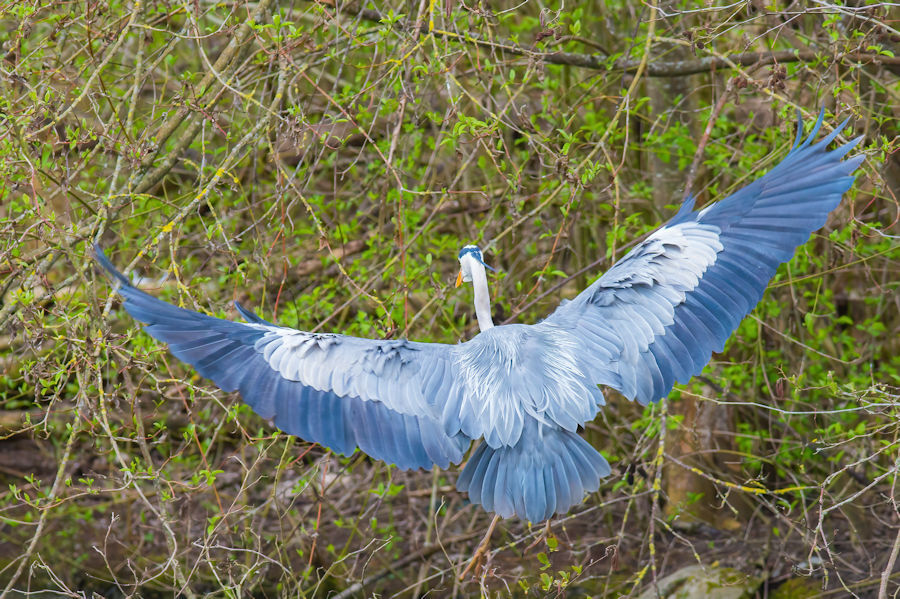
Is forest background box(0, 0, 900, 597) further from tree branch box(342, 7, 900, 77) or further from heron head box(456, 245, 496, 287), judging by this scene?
heron head box(456, 245, 496, 287)

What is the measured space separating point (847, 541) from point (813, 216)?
2700 millimetres

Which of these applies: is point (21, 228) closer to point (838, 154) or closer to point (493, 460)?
point (493, 460)

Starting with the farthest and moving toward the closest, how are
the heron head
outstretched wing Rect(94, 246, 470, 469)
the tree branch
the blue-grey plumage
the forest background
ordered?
the tree branch, the heron head, the forest background, outstretched wing Rect(94, 246, 470, 469), the blue-grey plumage

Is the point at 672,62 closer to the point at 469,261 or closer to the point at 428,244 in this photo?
the point at 428,244

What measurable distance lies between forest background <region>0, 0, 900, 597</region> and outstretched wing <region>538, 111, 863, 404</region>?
0.87 feet

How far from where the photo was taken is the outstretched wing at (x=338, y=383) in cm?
396

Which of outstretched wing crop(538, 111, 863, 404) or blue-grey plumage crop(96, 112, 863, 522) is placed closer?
blue-grey plumage crop(96, 112, 863, 522)

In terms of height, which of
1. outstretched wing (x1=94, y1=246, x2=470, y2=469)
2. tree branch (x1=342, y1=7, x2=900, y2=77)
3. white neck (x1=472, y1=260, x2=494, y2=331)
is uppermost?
tree branch (x1=342, y1=7, x2=900, y2=77)

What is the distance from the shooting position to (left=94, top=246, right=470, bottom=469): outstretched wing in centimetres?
396

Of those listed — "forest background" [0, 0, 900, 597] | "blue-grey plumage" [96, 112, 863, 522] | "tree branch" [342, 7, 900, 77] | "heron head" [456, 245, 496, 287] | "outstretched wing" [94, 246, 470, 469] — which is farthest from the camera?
Result: "tree branch" [342, 7, 900, 77]

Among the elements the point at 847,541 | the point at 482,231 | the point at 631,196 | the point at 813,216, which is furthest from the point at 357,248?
the point at 847,541

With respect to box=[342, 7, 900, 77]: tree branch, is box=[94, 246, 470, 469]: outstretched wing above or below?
below

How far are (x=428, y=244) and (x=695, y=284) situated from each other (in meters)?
1.80

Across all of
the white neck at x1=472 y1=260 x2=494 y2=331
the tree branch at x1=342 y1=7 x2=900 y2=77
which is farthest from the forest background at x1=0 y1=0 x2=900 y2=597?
the white neck at x1=472 y1=260 x2=494 y2=331
